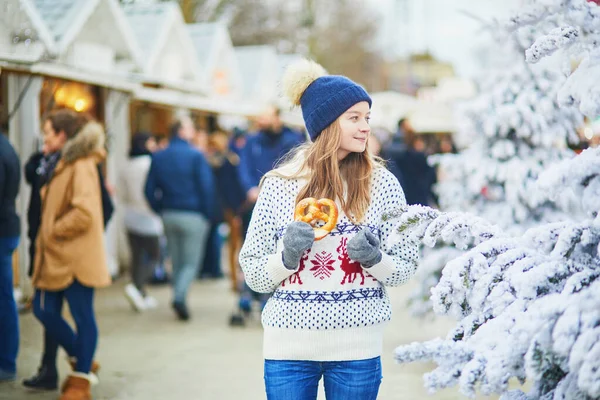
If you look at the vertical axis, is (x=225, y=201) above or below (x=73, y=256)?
below

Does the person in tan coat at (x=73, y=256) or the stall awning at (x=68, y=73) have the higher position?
the stall awning at (x=68, y=73)

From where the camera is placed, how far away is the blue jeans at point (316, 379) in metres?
3.07

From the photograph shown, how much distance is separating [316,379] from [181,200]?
6.31 meters

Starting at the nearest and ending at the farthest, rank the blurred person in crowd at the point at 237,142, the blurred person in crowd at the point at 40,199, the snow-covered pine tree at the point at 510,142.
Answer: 1. the blurred person in crowd at the point at 40,199
2. the snow-covered pine tree at the point at 510,142
3. the blurred person in crowd at the point at 237,142

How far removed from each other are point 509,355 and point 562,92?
2.66 ft

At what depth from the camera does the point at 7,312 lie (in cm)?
631

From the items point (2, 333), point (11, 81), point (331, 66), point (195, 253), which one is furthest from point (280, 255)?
point (331, 66)

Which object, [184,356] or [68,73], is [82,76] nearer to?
[68,73]

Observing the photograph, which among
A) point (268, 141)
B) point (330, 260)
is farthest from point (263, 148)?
point (330, 260)

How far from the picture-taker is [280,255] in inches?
120

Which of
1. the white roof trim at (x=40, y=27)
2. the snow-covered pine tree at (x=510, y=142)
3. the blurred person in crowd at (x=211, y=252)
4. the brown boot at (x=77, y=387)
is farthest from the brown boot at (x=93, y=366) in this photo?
the blurred person in crowd at (x=211, y=252)

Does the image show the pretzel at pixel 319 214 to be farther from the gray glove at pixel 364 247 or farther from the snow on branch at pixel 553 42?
the snow on branch at pixel 553 42

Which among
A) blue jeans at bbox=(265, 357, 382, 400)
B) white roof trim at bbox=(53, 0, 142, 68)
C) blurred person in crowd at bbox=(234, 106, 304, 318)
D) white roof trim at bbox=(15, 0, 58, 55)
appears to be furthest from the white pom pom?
white roof trim at bbox=(53, 0, 142, 68)

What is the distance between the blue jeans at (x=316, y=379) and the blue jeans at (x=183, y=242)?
6.21 meters
